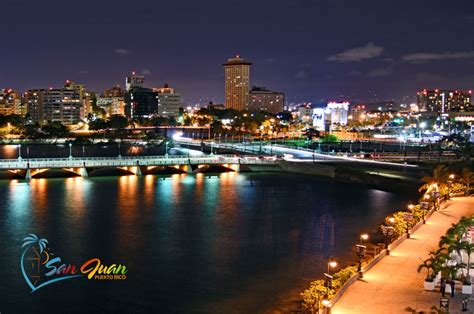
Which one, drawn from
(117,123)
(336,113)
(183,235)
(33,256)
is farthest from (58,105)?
(33,256)

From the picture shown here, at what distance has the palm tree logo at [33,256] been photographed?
24453mm

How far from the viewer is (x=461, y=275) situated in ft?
61.8

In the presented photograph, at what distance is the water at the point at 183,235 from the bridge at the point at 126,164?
6.39 ft

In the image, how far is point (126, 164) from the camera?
202ft

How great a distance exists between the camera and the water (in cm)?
2242

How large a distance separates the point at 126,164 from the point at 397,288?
46.2m

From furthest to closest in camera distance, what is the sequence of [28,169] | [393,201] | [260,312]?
[28,169] → [393,201] → [260,312]

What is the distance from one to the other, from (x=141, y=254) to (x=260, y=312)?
10168mm

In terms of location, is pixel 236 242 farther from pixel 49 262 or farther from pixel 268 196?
pixel 268 196

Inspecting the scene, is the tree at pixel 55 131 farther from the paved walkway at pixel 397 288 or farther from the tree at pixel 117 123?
the paved walkway at pixel 397 288

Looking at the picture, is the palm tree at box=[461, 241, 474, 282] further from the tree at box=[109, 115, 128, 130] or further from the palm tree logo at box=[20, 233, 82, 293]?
the tree at box=[109, 115, 128, 130]

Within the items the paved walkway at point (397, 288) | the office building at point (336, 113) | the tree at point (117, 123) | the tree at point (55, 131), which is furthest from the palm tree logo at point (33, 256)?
the office building at point (336, 113)

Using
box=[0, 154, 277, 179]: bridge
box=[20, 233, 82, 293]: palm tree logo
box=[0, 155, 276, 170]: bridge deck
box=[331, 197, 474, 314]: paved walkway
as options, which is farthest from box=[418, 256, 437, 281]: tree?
box=[0, 155, 276, 170]: bridge deck

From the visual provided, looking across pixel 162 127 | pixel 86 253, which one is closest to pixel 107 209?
pixel 86 253
